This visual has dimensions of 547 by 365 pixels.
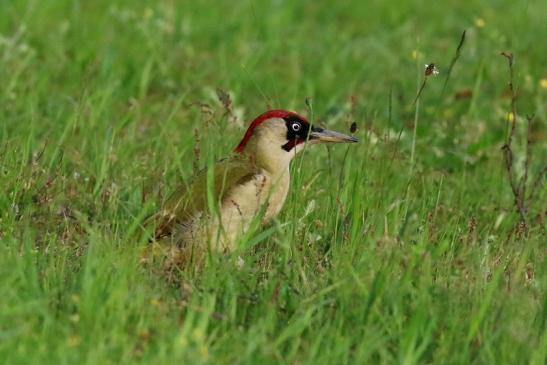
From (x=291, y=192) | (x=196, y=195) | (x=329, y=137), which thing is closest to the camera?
(x=196, y=195)

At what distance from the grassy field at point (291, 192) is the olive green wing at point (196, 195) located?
11cm

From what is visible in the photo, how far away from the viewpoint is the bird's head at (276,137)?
623cm

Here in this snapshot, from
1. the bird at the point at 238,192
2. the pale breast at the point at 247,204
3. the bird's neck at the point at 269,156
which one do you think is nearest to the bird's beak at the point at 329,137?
the bird at the point at 238,192

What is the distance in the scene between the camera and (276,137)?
20.5ft

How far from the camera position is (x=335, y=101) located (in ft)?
28.6

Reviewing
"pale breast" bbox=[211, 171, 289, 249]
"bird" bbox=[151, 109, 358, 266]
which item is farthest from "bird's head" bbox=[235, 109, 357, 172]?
"pale breast" bbox=[211, 171, 289, 249]

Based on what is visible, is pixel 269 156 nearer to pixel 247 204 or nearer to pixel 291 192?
pixel 291 192

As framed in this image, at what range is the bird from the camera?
5559 millimetres

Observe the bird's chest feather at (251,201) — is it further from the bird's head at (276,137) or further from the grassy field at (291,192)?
the bird's head at (276,137)

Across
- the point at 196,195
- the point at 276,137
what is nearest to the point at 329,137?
the point at 276,137

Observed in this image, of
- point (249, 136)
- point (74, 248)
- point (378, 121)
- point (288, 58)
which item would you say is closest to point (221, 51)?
point (288, 58)

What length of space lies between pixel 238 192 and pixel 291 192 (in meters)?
0.43

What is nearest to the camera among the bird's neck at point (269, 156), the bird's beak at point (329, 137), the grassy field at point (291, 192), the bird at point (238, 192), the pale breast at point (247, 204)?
the grassy field at point (291, 192)

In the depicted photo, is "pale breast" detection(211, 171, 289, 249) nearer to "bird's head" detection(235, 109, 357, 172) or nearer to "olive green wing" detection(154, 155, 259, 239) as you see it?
"olive green wing" detection(154, 155, 259, 239)
